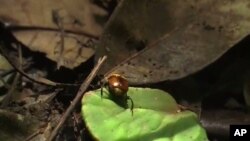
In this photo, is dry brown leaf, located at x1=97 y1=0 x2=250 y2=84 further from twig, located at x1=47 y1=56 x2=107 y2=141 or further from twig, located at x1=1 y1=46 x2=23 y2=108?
twig, located at x1=1 y1=46 x2=23 y2=108

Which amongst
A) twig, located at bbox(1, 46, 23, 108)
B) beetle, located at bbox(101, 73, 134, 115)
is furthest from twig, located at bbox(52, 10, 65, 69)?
beetle, located at bbox(101, 73, 134, 115)

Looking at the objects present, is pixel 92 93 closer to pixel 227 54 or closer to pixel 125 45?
pixel 125 45

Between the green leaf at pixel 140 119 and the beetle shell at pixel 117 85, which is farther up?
the beetle shell at pixel 117 85

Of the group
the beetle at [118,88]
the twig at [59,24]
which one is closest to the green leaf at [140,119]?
the beetle at [118,88]

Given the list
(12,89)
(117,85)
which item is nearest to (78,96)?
(117,85)

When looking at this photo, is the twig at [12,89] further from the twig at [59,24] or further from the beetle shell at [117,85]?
the beetle shell at [117,85]

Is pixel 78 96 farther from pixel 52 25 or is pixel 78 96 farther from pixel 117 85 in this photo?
pixel 52 25

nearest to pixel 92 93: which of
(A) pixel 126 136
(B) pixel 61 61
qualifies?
(A) pixel 126 136
